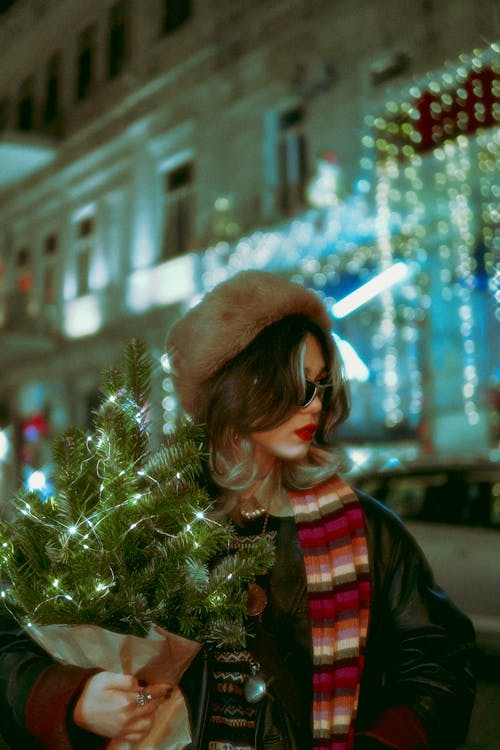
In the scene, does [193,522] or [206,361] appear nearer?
[193,522]

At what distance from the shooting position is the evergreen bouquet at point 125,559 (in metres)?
1.44

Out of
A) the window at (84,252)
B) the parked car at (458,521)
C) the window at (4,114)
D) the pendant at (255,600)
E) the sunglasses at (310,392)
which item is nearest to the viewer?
the pendant at (255,600)

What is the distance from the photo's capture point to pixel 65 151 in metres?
19.5

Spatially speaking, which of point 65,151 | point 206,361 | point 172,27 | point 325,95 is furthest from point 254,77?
point 206,361

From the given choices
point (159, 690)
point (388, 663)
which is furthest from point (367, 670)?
point (159, 690)

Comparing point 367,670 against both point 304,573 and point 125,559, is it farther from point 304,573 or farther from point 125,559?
point 125,559

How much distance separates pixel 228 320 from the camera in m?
1.92

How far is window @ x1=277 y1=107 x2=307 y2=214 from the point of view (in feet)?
42.5

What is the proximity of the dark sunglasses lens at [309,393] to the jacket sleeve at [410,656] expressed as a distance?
11.5 inches

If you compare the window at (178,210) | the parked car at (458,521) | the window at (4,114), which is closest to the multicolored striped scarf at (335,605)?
the parked car at (458,521)

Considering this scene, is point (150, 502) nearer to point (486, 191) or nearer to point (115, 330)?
point (486, 191)

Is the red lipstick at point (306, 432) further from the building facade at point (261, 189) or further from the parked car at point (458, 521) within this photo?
the building facade at point (261, 189)

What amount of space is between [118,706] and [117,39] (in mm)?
19348

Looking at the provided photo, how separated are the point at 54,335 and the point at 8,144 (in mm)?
4641
